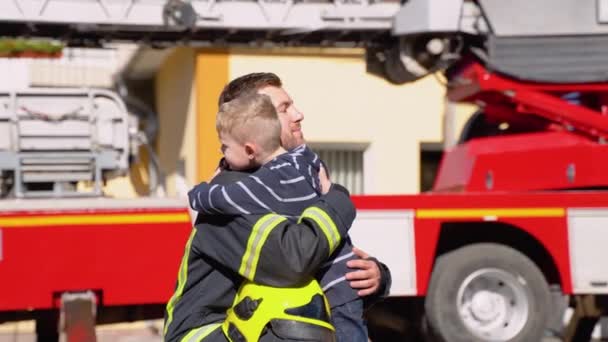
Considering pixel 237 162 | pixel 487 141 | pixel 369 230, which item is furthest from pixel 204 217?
pixel 487 141

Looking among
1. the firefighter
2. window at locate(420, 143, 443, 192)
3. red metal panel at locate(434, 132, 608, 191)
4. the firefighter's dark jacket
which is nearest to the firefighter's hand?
the firefighter

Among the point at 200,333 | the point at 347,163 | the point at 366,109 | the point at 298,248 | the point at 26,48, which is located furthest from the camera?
the point at 347,163

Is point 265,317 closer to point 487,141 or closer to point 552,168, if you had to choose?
point 552,168

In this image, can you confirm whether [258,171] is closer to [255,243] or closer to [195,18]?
[255,243]

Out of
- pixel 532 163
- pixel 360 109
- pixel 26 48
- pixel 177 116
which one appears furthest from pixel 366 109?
pixel 532 163

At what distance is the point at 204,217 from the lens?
2914mm

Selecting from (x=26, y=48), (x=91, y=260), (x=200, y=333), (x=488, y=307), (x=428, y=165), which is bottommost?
(x=488, y=307)

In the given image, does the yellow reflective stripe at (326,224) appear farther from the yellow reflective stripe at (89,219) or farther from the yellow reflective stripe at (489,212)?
the yellow reflective stripe at (489,212)

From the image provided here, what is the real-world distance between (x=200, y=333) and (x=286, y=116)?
0.65 metres

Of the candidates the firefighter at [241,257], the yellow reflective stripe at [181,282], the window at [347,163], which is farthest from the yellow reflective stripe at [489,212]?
the window at [347,163]

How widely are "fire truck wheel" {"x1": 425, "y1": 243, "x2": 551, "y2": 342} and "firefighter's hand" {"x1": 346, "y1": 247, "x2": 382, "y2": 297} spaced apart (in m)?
5.04

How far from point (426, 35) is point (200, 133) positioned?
7.48 m

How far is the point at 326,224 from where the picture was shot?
9.21ft

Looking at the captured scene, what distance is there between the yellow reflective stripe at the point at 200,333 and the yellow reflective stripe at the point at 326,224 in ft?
1.22
